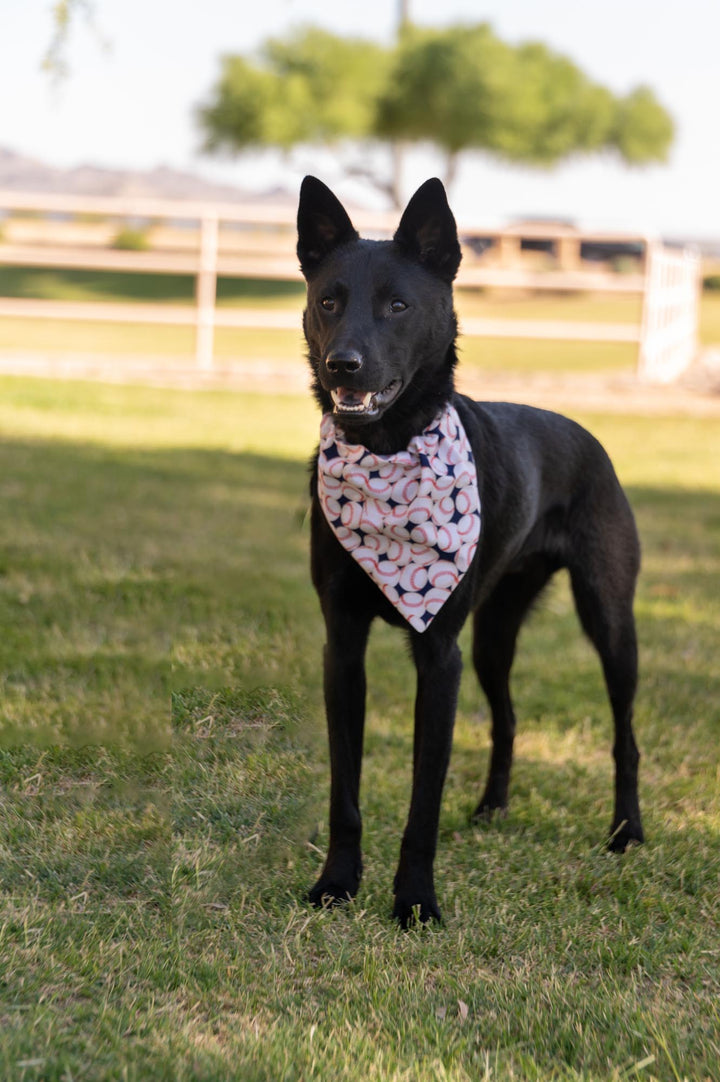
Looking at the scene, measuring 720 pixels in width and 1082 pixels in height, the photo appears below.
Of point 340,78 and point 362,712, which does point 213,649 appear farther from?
point 340,78

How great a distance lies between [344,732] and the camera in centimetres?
318

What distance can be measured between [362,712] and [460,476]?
0.69 m

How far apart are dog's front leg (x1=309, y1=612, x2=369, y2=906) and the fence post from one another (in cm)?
1243

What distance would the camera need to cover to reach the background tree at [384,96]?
142 ft

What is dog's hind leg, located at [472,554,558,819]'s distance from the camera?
3.96 m

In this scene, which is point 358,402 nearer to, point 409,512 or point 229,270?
point 409,512

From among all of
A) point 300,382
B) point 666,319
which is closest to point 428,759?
point 300,382

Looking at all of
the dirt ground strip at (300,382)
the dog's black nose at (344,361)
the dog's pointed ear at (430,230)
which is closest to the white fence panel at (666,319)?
the dirt ground strip at (300,382)

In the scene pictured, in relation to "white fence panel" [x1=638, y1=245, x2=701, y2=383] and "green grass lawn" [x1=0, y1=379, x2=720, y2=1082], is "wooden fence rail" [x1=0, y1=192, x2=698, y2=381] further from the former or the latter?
"green grass lawn" [x1=0, y1=379, x2=720, y2=1082]

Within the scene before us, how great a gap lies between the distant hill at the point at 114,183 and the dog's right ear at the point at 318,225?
18147mm

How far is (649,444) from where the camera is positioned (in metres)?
11.6

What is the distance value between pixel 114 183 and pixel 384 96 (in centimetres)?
1154

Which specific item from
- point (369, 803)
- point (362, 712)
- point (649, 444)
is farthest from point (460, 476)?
point (649, 444)

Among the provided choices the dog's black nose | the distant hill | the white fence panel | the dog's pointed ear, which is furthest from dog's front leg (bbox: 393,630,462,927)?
the distant hill
